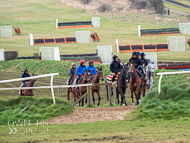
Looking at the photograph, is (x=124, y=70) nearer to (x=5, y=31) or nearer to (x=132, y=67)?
(x=132, y=67)

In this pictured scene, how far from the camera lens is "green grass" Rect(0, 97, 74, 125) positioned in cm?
971

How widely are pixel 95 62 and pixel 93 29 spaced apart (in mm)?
21473

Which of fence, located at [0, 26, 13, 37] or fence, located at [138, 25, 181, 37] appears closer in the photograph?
fence, located at [138, 25, 181, 37]

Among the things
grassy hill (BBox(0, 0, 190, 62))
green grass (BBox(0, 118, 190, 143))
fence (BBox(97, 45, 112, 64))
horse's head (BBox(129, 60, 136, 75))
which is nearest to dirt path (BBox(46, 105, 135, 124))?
green grass (BBox(0, 118, 190, 143))

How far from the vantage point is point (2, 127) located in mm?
8555

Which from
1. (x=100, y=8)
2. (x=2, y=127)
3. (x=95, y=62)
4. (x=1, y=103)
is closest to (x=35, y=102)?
(x=1, y=103)

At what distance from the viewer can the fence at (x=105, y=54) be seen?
3247 centimetres

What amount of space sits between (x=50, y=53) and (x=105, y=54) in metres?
5.93

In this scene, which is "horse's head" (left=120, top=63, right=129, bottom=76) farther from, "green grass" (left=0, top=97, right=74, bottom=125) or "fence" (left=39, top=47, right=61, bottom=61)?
"fence" (left=39, top=47, right=61, bottom=61)

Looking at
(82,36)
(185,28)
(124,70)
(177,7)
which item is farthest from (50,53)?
(177,7)

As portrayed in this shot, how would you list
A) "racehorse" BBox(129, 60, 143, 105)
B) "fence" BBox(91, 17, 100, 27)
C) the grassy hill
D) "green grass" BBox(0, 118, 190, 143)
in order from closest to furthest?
"green grass" BBox(0, 118, 190, 143) → "racehorse" BBox(129, 60, 143, 105) → the grassy hill → "fence" BBox(91, 17, 100, 27)

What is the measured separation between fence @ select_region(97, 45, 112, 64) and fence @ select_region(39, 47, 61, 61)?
175 inches

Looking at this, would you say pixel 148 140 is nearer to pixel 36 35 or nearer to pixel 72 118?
pixel 72 118

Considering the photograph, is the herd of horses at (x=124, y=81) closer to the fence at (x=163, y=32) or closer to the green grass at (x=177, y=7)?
the fence at (x=163, y=32)
